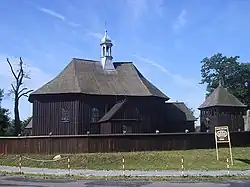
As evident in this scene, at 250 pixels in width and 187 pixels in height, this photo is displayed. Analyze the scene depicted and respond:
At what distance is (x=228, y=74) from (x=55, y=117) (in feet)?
178

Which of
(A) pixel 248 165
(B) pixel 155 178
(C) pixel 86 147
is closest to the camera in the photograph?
(B) pixel 155 178

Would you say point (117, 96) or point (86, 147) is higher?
point (117, 96)

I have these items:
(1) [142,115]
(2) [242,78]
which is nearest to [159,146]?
(1) [142,115]

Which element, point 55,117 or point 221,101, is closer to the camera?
point 55,117

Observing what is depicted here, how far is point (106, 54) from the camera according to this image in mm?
61625

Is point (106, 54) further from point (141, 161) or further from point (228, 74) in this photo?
point (228, 74)

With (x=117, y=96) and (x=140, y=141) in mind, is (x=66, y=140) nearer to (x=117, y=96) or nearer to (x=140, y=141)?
(x=140, y=141)

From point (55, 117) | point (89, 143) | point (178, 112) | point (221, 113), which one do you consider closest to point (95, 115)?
point (55, 117)

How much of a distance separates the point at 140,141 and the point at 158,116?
1752cm

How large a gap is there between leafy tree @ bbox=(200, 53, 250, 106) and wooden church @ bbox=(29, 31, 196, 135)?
122 feet

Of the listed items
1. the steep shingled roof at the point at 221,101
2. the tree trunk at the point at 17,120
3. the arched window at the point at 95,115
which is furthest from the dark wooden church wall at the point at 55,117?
the steep shingled roof at the point at 221,101

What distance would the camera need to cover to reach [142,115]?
54.4 metres


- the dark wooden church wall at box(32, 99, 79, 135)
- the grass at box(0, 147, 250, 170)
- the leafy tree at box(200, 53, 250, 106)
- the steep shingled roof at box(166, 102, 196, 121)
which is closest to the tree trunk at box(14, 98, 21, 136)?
the dark wooden church wall at box(32, 99, 79, 135)

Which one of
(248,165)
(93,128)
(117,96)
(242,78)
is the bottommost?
(248,165)
